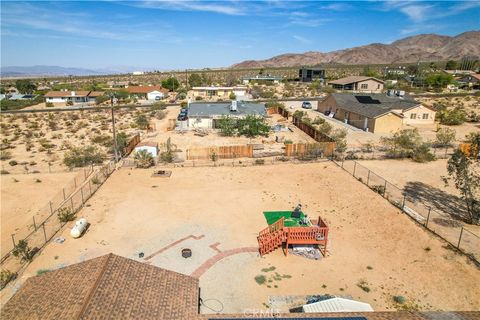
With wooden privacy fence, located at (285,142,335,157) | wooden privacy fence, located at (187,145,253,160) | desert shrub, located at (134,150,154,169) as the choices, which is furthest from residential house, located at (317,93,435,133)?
desert shrub, located at (134,150,154,169)

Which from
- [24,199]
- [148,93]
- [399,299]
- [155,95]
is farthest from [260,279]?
[148,93]

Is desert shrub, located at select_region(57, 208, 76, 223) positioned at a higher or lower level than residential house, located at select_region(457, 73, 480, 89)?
lower

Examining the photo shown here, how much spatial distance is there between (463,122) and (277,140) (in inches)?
1259

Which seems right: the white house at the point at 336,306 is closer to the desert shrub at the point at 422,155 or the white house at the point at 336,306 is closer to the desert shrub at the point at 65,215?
the desert shrub at the point at 65,215

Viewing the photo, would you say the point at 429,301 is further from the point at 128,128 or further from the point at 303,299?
the point at 128,128

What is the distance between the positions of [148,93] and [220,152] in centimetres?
5651

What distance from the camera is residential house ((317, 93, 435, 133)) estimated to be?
44875 mm

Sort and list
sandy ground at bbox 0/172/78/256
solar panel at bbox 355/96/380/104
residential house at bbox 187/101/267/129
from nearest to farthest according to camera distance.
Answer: sandy ground at bbox 0/172/78/256
residential house at bbox 187/101/267/129
solar panel at bbox 355/96/380/104

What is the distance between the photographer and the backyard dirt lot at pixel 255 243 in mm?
14594

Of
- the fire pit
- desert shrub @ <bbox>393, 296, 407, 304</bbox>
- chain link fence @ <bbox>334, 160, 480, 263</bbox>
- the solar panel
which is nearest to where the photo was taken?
desert shrub @ <bbox>393, 296, 407, 304</bbox>

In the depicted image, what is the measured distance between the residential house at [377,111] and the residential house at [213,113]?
46.3 feet

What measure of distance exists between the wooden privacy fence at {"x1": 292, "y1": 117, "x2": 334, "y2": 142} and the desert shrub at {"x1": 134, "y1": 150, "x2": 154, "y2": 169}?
20.3 meters

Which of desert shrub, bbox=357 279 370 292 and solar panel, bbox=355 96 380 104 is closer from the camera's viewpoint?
desert shrub, bbox=357 279 370 292

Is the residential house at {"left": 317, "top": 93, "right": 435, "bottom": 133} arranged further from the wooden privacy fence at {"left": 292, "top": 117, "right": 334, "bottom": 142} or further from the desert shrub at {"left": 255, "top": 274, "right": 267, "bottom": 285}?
the desert shrub at {"left": 255, "top": 274, "right": 267, "bottom": 285}
